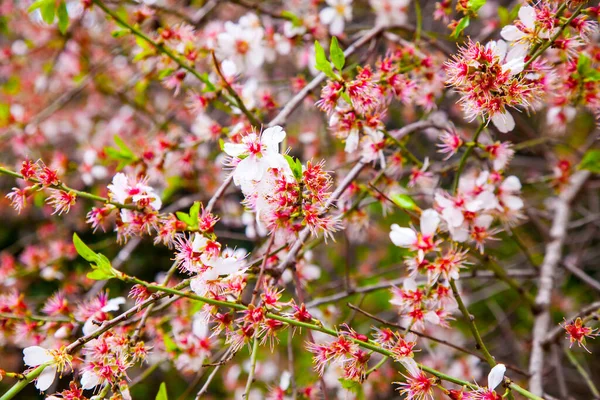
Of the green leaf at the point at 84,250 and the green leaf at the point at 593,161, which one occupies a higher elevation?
the green leaf at the point at 84,250

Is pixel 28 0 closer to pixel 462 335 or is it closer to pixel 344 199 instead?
pixel 344 199

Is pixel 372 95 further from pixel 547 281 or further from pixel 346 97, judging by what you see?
pixel 547 281

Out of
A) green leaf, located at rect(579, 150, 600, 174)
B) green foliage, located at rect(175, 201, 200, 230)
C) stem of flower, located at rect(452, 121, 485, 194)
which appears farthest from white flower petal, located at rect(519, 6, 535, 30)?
green foliage, located at rect(175, 201, 200, 230)

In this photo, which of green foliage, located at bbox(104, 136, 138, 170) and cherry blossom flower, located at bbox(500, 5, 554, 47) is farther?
green foliage, located at bbox(104, 136, 138, 170)

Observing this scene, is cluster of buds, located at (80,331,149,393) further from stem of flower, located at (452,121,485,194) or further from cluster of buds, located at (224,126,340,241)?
stem of flower, located at (452,121,485,194)

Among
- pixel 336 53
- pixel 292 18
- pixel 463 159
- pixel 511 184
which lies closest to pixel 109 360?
pixel 336 53

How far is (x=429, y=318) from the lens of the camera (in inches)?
41.5

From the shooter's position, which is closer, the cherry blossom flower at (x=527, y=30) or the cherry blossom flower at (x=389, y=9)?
the cherry blossom flower at (x=527, y=30)

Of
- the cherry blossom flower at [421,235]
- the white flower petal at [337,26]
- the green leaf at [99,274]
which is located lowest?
the cherry blossom flower at [421,235]

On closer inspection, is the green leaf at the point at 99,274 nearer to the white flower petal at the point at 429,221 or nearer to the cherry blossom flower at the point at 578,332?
the white flower petal at the point at 429,221

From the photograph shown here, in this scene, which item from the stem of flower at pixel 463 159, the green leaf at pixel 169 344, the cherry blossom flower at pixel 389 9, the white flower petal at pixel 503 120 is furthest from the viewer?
the cherry blossom flower at pixel 389 9


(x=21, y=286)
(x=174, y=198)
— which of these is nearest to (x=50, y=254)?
(x=21, y=286)

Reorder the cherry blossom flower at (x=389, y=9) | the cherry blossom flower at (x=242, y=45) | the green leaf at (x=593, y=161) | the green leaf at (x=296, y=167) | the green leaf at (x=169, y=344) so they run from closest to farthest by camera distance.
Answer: the green leaf at (x=296, y=167)
the green leaf at (x=169, y=344)
the green leaf at (x=593, y=161)
the cherry blossom flower at (x=242, y=45)
the cherry blossom flower at (x=389, y=9)

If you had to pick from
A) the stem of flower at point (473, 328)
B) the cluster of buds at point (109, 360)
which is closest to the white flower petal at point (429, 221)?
the stem of flower at point (473, 328)
